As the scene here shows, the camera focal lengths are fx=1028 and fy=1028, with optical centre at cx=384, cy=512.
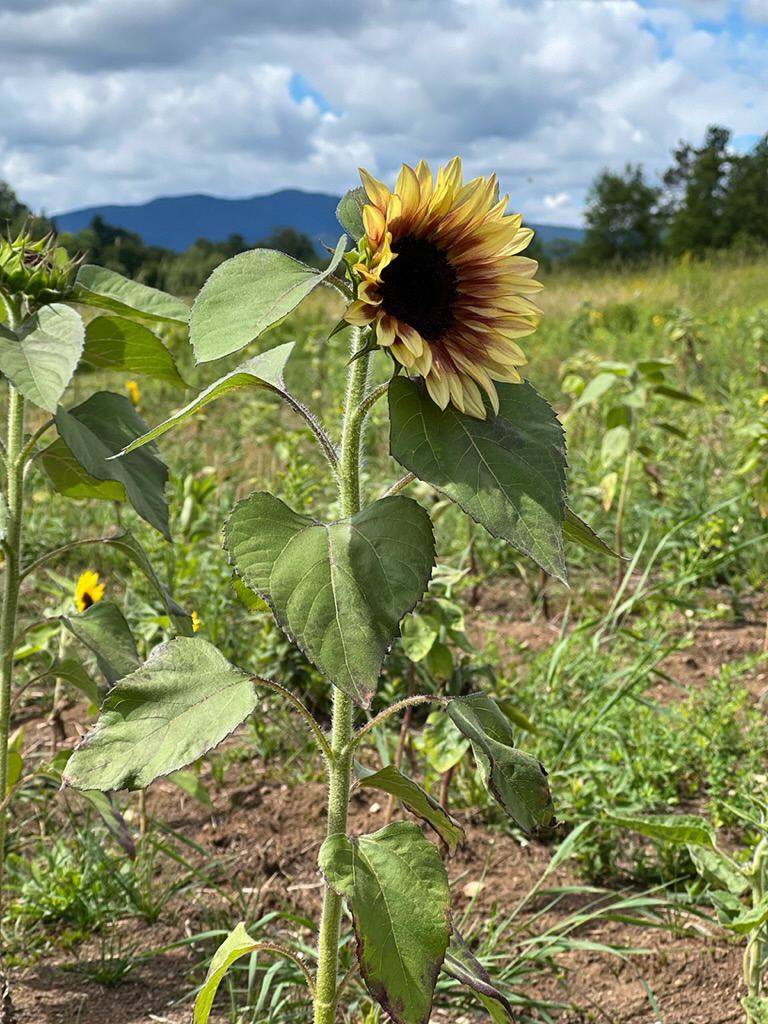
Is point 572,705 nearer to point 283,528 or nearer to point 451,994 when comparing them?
point 451,994

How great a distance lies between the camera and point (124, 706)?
3.49 feet

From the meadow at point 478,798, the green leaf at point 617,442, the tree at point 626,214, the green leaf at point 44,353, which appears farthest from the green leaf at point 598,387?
the tree at point 626,214

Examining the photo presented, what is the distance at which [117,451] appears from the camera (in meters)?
1.41

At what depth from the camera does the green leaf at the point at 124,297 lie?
4.58 feet

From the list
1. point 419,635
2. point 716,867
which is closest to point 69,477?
point 419,635

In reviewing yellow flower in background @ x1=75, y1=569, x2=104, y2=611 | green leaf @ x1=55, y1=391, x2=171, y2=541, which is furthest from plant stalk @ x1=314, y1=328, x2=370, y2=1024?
yellow flower in background @ x1=75, y1=569, x2=104, y2=611

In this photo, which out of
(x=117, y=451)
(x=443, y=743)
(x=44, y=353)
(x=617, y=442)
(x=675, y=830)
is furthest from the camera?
(x=617, y=442)

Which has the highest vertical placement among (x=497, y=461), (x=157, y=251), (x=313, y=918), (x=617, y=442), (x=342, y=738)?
(x=157, y=251)

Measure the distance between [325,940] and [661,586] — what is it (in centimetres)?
172

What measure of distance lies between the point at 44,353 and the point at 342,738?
0.60m

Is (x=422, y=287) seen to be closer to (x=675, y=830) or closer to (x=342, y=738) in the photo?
(x=342, y=738)

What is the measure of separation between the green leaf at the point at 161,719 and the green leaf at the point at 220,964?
26cm

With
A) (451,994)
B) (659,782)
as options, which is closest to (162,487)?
(451,994)

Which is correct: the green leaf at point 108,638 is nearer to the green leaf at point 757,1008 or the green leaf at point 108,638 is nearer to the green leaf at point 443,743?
the green leaf at point 443,743
